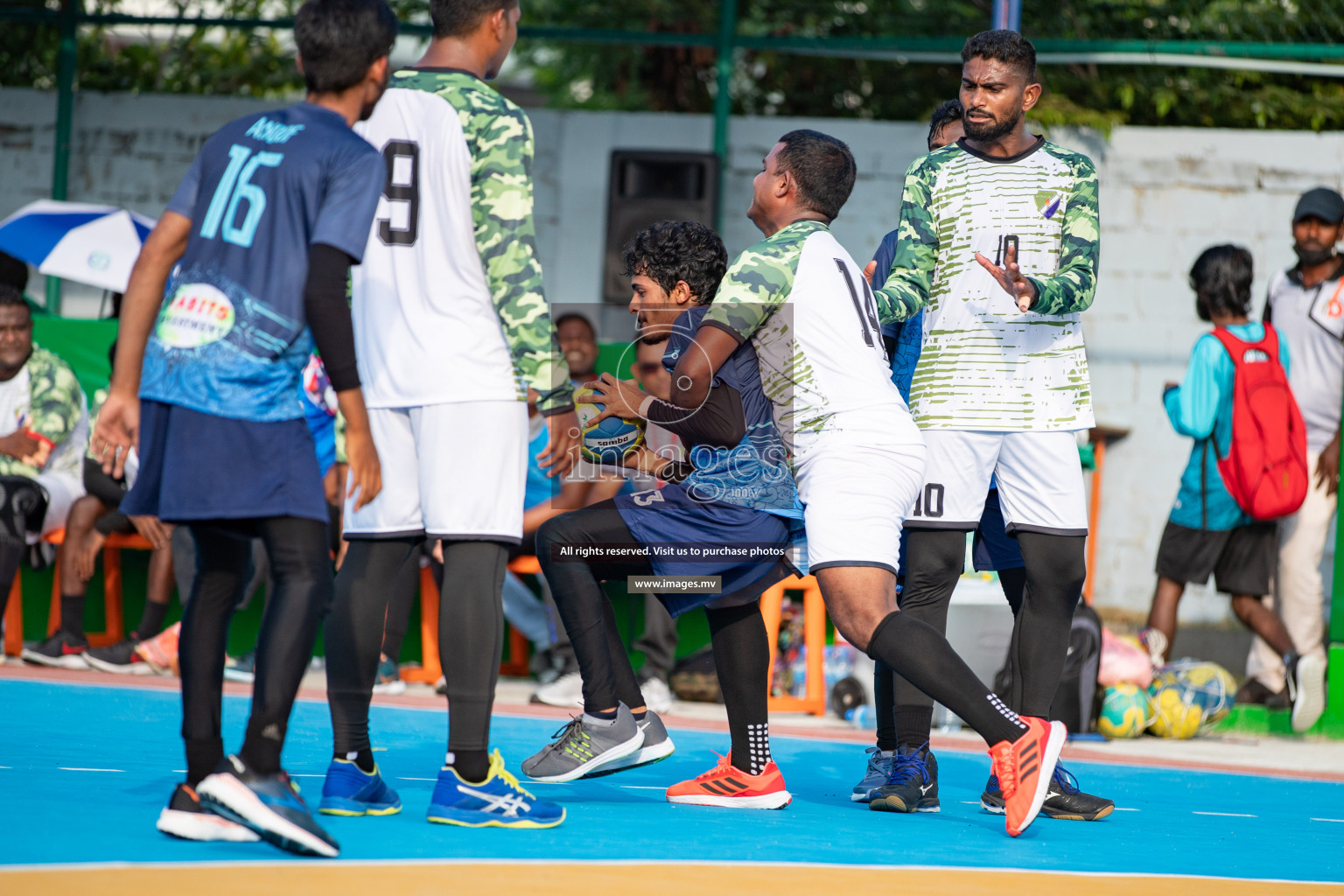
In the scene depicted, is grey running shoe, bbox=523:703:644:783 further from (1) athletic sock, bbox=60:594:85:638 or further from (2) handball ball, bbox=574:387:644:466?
(1) athletic sock, bbox=60:594:85:638

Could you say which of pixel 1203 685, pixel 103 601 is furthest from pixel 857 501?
pixel 103 601

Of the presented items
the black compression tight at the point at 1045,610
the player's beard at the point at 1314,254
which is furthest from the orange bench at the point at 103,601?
the player's beard at the point at 1314,254

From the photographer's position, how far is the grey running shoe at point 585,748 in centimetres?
396

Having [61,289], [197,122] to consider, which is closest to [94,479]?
[61,289]

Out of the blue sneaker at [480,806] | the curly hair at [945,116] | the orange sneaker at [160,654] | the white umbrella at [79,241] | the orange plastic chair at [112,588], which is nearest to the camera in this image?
the blue sneaker at [480,806]

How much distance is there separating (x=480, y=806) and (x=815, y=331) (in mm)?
1446

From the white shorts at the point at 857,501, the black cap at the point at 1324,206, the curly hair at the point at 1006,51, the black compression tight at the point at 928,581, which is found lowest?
the black compression tight at the point at 928,581

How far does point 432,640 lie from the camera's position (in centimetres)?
729

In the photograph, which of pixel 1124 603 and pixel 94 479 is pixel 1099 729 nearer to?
pixel 1124 603

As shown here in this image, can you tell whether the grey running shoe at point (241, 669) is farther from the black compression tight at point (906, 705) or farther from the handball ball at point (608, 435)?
the black compression tight at point (906, 705)

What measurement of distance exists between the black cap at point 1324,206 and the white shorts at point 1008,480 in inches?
145

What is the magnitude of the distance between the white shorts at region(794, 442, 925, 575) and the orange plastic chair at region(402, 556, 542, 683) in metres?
3.39

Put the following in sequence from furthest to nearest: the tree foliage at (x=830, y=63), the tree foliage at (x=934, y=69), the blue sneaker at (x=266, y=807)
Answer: the tree foliage at (x=830, y=63)
the tree foliage at (x=934, y=69)
the blue sneaker at (x=266, y=807)

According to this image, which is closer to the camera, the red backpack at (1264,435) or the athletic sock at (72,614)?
the red backpack at (1264,435)
